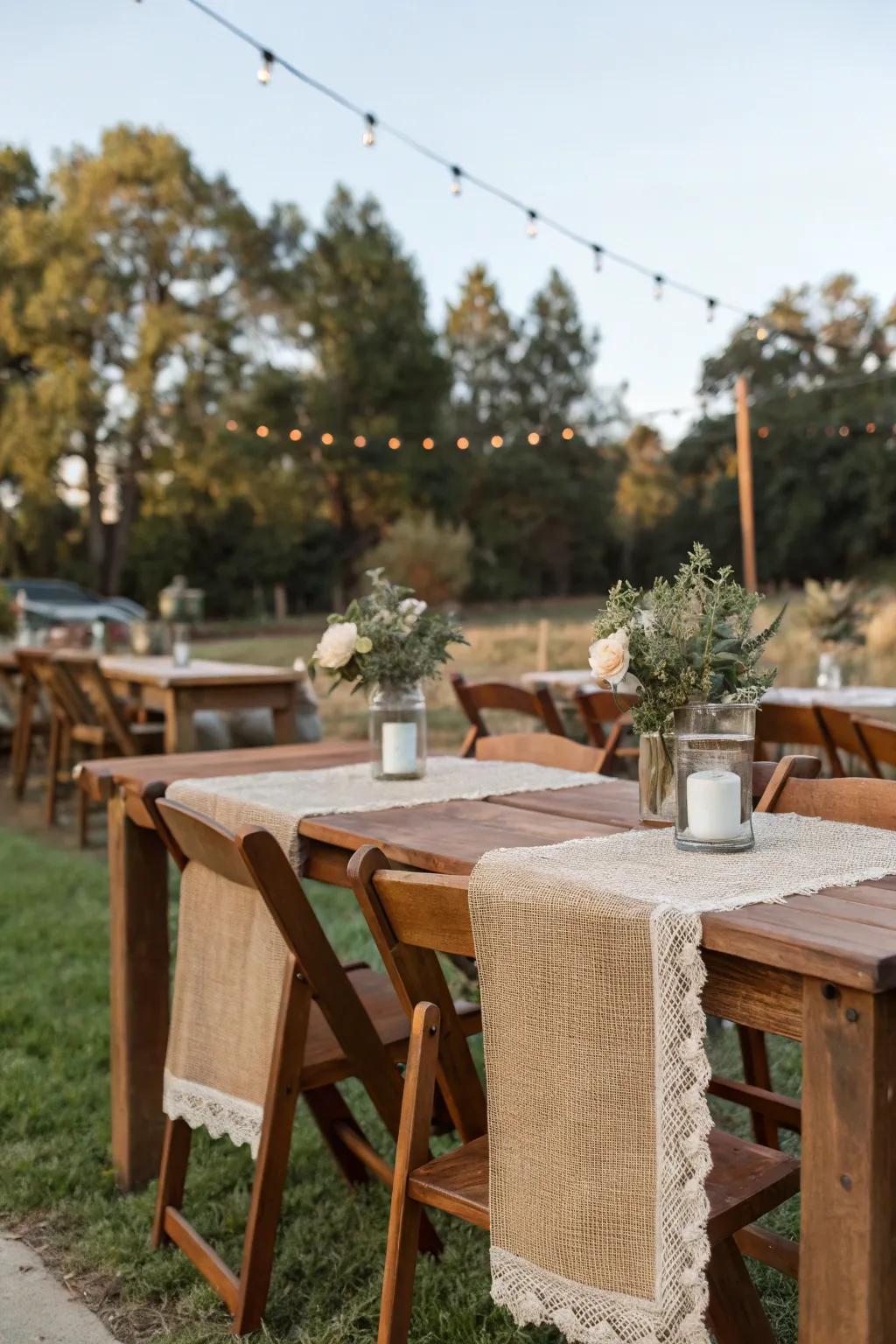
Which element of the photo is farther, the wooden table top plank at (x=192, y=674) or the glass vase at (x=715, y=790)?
the wooden table top plank at (x=192, y=674)

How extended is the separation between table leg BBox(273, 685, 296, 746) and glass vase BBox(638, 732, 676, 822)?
13.4ft

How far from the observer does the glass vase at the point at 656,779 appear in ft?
5.82

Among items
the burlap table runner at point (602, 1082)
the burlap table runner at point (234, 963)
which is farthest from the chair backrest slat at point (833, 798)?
the burlap table runner at point (234, 963)

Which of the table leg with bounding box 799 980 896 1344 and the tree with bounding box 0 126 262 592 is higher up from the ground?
the tree with bounding box 0 126 262 592

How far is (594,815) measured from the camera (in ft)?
6.40

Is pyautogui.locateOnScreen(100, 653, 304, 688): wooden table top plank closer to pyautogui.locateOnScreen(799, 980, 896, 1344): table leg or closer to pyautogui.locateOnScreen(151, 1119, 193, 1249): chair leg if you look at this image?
pyautogui.locateOnScreen(151, 1119, 193, 1249): chair leg

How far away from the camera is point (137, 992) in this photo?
2.42m

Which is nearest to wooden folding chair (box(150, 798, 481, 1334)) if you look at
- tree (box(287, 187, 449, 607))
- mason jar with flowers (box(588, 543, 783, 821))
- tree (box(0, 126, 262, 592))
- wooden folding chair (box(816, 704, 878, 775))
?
mason jar with flowers (box(588, 543, 783, 821))

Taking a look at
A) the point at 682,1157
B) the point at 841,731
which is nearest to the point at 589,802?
the point at 682,1157

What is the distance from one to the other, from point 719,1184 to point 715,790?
1.57 feet

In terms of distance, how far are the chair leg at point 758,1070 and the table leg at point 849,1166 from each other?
1090 millimetres

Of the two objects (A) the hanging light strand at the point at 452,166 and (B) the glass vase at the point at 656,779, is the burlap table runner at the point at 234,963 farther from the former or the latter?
(A) the hanging light strand at the point at 452,166

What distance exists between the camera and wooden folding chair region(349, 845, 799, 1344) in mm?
1400

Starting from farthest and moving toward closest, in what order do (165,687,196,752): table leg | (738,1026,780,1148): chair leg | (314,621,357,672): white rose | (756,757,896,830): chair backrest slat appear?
(165,687,196,752): table leg → (314,621,357,672): white rose → (738,1026,780,1148): chair leg → (756,757,896,830): chair backrest slat
